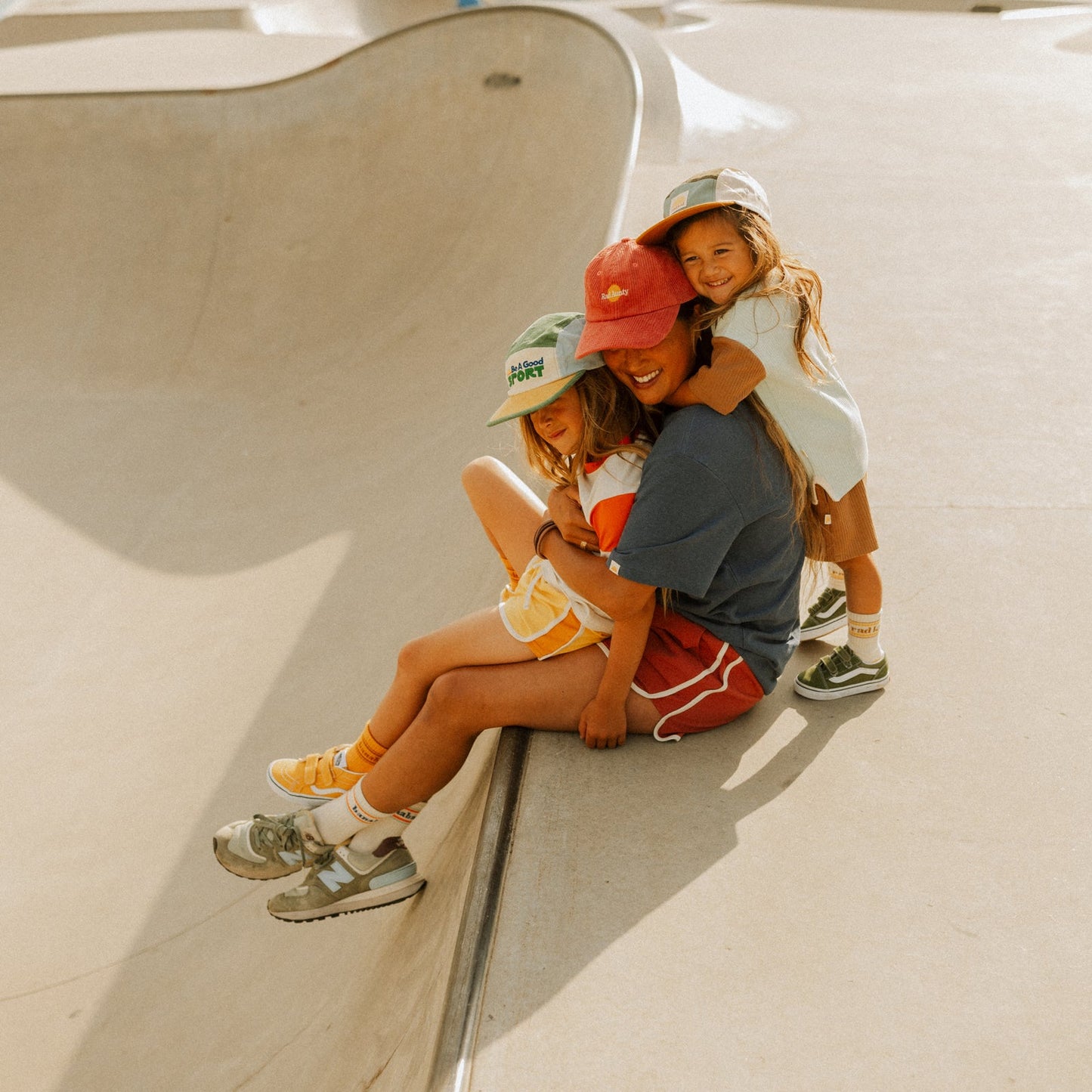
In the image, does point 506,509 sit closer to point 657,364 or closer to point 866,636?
point 657,364

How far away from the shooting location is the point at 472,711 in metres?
2.44

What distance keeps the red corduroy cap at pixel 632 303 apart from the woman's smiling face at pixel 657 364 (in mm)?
52

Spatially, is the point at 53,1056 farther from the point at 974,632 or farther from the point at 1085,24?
the point at 1085,24

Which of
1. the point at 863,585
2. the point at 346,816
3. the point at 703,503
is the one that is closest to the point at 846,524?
the point at 863,585

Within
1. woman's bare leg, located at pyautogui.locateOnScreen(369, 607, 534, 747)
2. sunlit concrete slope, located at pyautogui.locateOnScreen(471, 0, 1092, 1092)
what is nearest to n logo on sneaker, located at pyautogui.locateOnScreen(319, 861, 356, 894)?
woman's bare leg, located at pyautogui.locateOnScreen(369, 607, 534, 747)

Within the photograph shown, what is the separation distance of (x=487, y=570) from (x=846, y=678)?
5.33ft

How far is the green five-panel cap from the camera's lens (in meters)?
2.30

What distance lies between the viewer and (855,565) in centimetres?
267

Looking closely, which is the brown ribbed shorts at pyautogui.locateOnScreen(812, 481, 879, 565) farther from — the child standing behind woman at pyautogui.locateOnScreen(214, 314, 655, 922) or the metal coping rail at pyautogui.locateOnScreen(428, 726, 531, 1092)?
the metal coping rail at pyautogui.locateOnScreen(428, 726, 531, 1092)

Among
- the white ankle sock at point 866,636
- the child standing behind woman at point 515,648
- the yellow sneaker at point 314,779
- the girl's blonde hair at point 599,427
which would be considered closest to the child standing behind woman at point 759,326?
the girl's blonde hair at point 599,427

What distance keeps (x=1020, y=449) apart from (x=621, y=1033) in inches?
114

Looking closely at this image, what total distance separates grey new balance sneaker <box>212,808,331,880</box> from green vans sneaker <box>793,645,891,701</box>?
1319 mm

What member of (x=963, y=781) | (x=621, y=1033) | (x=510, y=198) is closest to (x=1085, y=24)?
(x=510, y=198)

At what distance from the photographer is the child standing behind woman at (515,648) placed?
2.35m
